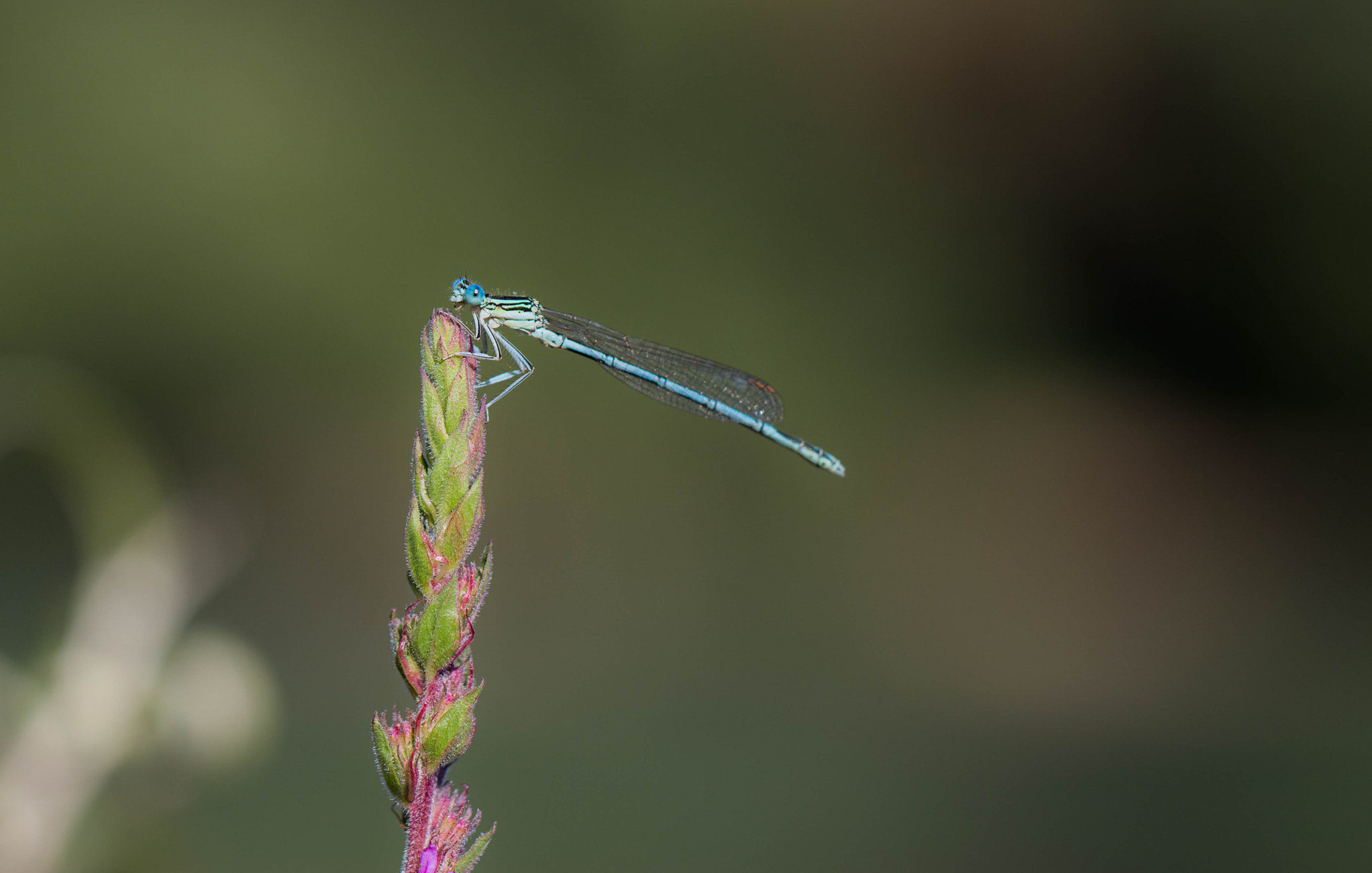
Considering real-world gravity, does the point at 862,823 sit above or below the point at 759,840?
above

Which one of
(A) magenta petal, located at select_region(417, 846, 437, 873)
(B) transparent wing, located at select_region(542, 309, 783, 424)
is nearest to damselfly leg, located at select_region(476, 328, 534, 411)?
(B) transparent wing, located at select_region(542, 309, 783, 424)

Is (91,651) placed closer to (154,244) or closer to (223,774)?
(223,774)

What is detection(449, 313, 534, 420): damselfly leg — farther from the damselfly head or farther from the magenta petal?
the magenta petal

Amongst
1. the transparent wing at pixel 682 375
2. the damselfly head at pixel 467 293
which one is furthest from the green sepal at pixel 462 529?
the transparent wing at pixel 682 375

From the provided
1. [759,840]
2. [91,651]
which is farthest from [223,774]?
[759,840]

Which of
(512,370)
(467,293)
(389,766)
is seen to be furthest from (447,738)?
(467,293)

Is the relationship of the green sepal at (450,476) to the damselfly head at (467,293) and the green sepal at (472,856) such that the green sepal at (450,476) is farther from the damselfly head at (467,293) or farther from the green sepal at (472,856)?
the damselfly head at (467,293)

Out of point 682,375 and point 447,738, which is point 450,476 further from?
point 682,375
